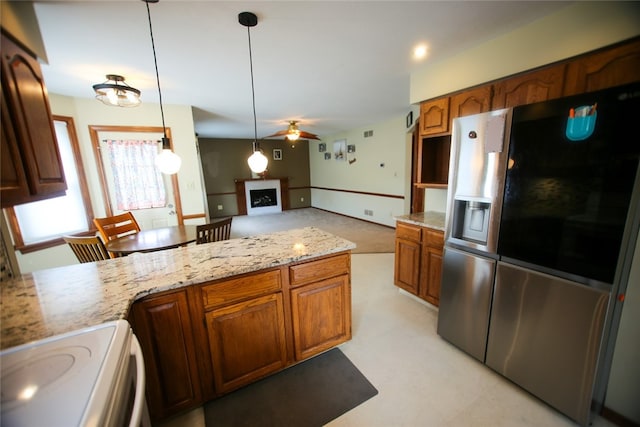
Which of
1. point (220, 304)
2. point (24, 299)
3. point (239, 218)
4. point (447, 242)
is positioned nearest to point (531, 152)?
point (447, 242)

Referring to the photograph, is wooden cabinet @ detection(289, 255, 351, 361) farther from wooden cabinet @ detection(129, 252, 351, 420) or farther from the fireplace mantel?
the fireplace mantel

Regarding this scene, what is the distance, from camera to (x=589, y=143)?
121 centimetres

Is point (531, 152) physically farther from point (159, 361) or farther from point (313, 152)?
point (313, 152)

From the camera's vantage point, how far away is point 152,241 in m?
2.38

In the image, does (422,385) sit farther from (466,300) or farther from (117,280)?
(117,280)

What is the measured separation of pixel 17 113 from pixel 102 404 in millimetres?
1107

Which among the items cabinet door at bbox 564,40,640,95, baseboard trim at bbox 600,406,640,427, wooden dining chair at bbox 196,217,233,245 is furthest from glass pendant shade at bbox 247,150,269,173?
baseboard trim at bbox 600,406,640,427

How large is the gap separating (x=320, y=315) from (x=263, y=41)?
2.10m

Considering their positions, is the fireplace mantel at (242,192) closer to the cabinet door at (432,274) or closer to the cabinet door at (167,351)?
the cabinet door at (432,274)

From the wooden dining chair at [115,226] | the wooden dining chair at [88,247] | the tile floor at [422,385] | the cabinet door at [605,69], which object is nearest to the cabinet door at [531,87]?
the cabinet door at [605,69]

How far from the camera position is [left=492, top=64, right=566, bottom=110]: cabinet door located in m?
1.62

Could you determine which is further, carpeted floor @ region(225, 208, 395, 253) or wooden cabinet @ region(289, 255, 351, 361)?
carpeted floor @ region(225, 208, 395, 253)

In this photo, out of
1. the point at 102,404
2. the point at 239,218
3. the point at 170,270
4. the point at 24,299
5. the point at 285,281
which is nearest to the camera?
the point at 102,404

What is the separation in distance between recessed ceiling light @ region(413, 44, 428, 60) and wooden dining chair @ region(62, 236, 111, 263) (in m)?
3.09
